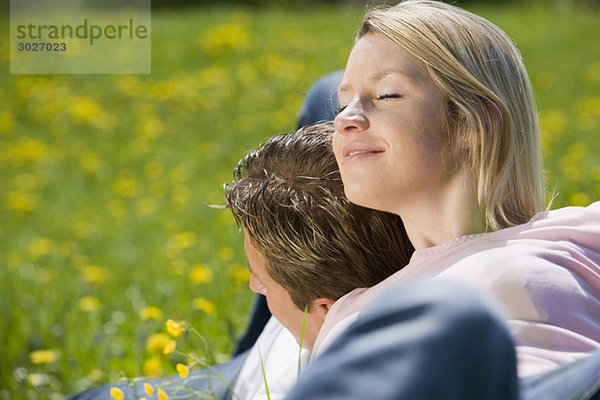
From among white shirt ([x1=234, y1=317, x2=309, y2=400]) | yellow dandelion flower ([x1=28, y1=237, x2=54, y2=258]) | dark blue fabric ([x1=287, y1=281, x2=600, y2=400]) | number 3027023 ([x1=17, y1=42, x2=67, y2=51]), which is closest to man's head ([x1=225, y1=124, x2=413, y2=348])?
white shirt ([x1=234, y1=317, x2=309, y2=400])

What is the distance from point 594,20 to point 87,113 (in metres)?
7.14

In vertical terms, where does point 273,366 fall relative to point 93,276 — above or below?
above

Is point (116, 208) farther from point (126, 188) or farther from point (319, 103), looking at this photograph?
point (319, 103)

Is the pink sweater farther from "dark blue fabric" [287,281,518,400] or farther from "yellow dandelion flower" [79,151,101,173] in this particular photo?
"yellow dandelion flower" [79,151,101,173]

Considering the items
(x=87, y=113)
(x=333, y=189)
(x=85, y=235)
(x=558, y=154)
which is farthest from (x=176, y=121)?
(x=333, y=189)

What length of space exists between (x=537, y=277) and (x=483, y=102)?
1.16 feet

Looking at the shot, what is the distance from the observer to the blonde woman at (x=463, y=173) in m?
1.03

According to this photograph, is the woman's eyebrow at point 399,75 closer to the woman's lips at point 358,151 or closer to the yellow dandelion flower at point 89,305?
the woman's lips at point 358,151

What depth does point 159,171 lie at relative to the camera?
611cm

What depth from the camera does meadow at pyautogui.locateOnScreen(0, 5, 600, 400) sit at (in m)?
3.08

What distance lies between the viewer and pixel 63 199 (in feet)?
19.6

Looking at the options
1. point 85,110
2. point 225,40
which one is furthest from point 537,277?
point 225,40

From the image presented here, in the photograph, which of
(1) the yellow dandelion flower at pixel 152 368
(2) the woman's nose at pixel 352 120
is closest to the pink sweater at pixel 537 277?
(2) the woman's nose at pixel 352 120

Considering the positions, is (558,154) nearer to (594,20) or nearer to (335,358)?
(335,358)
